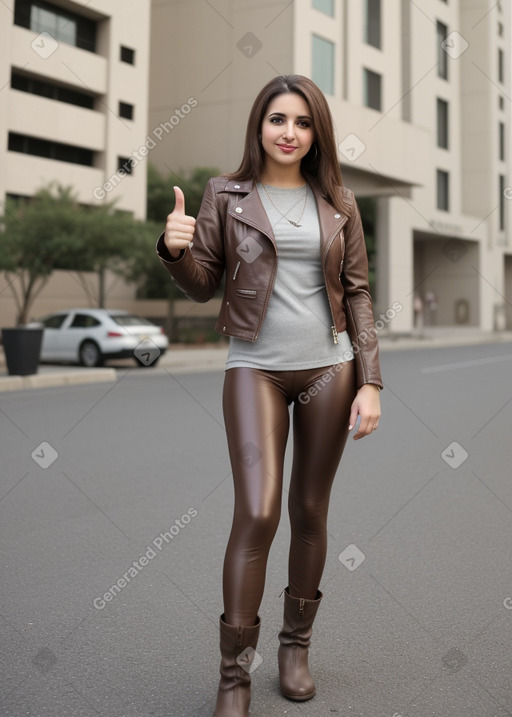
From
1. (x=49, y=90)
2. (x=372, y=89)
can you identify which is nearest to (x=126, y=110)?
(x=49, y=90)

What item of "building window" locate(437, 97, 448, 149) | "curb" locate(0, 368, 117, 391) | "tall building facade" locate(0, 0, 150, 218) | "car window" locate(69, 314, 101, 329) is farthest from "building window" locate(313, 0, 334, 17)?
"curb" locate(0, 368, 117, 391)

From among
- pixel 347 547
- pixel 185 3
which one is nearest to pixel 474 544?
pixel 347 547

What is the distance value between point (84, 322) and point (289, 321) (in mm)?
16435

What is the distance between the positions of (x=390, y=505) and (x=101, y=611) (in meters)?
2.45

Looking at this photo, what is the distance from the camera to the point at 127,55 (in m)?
31.0

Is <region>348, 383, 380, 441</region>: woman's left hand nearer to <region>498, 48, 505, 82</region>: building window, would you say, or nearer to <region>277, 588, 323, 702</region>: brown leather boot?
<region>277, 588, 323, 702</region>: brown leather boot

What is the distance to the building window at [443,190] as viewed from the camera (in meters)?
42.6

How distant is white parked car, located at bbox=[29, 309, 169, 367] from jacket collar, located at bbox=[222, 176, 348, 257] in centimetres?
1536

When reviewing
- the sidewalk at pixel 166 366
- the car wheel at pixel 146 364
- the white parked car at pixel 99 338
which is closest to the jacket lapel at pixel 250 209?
the sidewalk at pixel 166 366

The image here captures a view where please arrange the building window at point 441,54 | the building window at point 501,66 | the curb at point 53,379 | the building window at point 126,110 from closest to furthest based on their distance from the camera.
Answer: the curb at point 53,379 < the building window at point 126,110 < the building window at point 441,54 < the building window at point 501,66

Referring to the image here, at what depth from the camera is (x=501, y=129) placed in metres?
46.9

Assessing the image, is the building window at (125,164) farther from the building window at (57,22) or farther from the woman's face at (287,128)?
the woman's face at (287,128)

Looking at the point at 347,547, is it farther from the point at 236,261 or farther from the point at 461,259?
the point at 461,259

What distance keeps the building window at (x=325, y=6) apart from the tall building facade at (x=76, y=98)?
6567 mm
